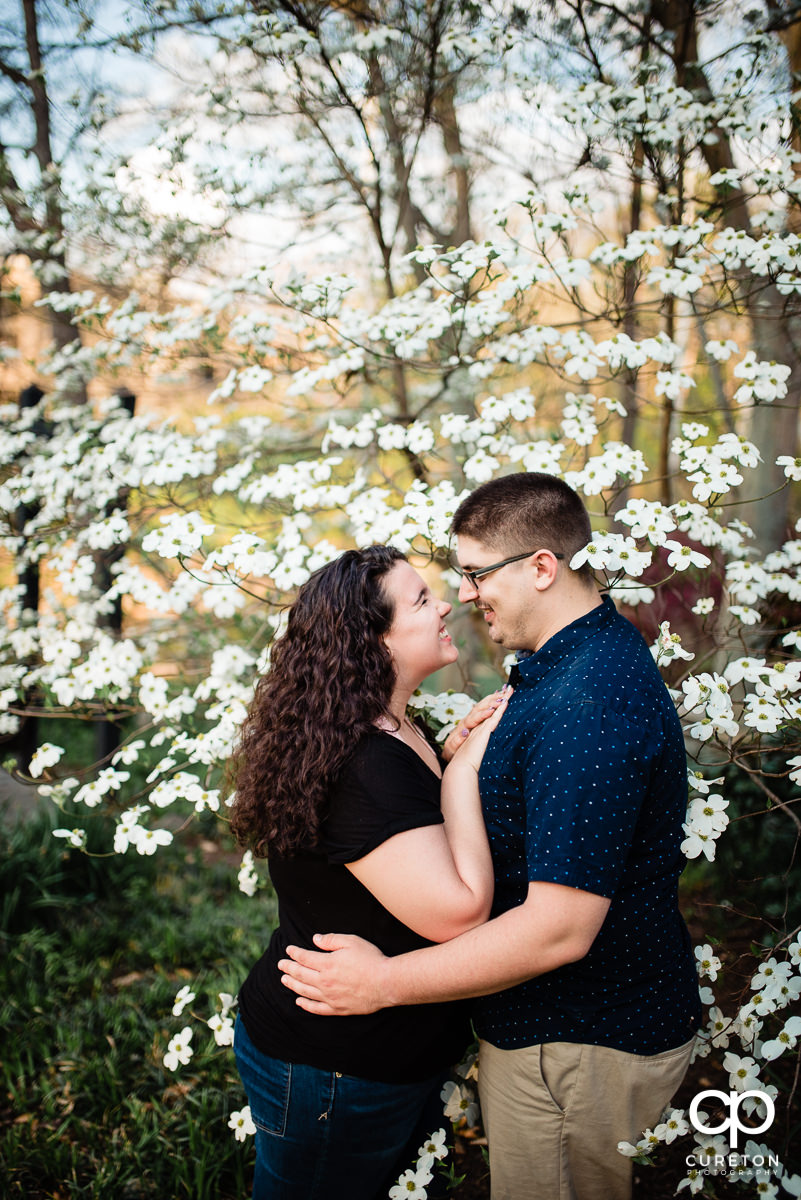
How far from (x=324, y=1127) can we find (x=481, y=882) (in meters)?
0.64

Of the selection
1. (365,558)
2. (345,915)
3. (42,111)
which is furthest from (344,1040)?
(42,111)

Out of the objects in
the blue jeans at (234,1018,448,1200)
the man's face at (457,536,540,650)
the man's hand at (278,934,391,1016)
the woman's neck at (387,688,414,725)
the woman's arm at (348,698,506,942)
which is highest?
the man's face at (457,536,540,650)

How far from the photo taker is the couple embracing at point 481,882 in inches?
57.5

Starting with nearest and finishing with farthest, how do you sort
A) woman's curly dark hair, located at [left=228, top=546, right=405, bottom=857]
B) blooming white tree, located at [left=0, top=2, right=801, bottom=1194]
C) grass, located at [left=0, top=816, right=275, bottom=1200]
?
woman's curly dark hair, located at [left=228, top=546, right=405, bottom=857] < blooming white tree, located at [left=0, top=2, right=801, bottom=1194] < grass, located at [left=0, top=816, right=275, bottom=1200]

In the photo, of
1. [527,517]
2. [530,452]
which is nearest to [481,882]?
[527,517]

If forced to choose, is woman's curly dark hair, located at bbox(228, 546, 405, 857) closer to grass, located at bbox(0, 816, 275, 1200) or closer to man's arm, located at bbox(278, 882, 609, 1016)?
man's arm, located at bbox(278, 882, 609, 1016)

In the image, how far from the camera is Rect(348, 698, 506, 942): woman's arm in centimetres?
151

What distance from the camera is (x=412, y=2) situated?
335 cm

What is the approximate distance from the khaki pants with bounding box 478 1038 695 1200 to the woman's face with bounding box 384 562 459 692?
81 cm

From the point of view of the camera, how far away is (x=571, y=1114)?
Answer: 1.63m

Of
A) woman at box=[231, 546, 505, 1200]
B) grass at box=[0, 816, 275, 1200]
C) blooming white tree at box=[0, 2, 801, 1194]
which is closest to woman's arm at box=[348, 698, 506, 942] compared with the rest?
woman at box=[231, 546, 505, 1200]

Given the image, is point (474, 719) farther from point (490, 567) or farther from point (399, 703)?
point (490, 567)

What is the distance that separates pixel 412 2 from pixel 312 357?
4.89 ft

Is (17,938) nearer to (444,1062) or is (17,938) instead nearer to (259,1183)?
(259,1183)
